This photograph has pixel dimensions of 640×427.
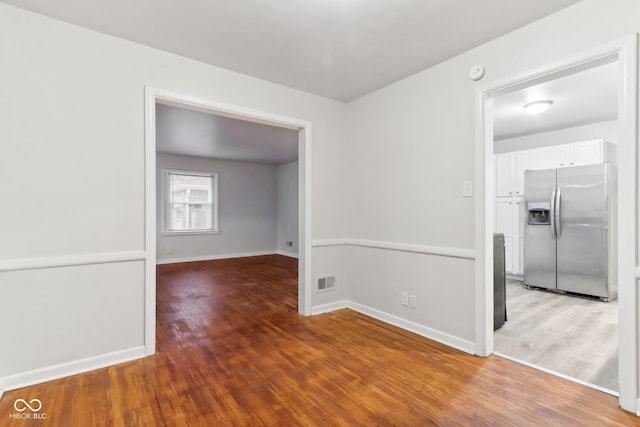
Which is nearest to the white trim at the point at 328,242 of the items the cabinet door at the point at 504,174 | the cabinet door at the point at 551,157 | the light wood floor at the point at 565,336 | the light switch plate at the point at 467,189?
the light switch plate at the point at 467,189

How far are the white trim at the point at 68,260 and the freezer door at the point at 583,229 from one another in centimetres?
519

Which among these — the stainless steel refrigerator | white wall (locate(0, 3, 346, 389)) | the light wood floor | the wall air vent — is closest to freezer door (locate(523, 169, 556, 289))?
the stainless steel refrigerator

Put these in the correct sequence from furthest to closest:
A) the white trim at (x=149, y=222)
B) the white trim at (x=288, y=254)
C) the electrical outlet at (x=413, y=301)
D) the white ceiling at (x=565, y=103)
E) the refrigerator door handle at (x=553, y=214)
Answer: the white trim at (x=288, y=254), the refrigerator door handle at (x=553, y=214), the white ceiling at (x=565, y=103), the electrical outlet at (x=413, y=301), the white trim at (x=149, y=222)

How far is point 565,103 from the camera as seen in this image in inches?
151

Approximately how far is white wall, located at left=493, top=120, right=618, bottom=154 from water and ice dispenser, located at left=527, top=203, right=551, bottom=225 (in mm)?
1269

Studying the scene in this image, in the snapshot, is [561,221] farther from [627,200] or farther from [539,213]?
[627,200]

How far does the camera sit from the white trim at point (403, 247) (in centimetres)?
260

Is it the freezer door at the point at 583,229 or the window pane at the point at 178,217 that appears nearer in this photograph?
the freezer door at the point at 583,229

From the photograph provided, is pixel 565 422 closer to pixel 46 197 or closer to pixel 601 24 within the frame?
pixel 601 24

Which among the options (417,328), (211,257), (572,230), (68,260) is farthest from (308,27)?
(211,257)

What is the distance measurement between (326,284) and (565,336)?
2.31 meters

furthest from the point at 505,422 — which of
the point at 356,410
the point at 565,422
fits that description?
the point at 356,410

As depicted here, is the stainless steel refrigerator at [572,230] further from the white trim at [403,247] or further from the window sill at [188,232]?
the window sill at [188,232]

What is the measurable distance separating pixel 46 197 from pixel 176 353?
147cm
